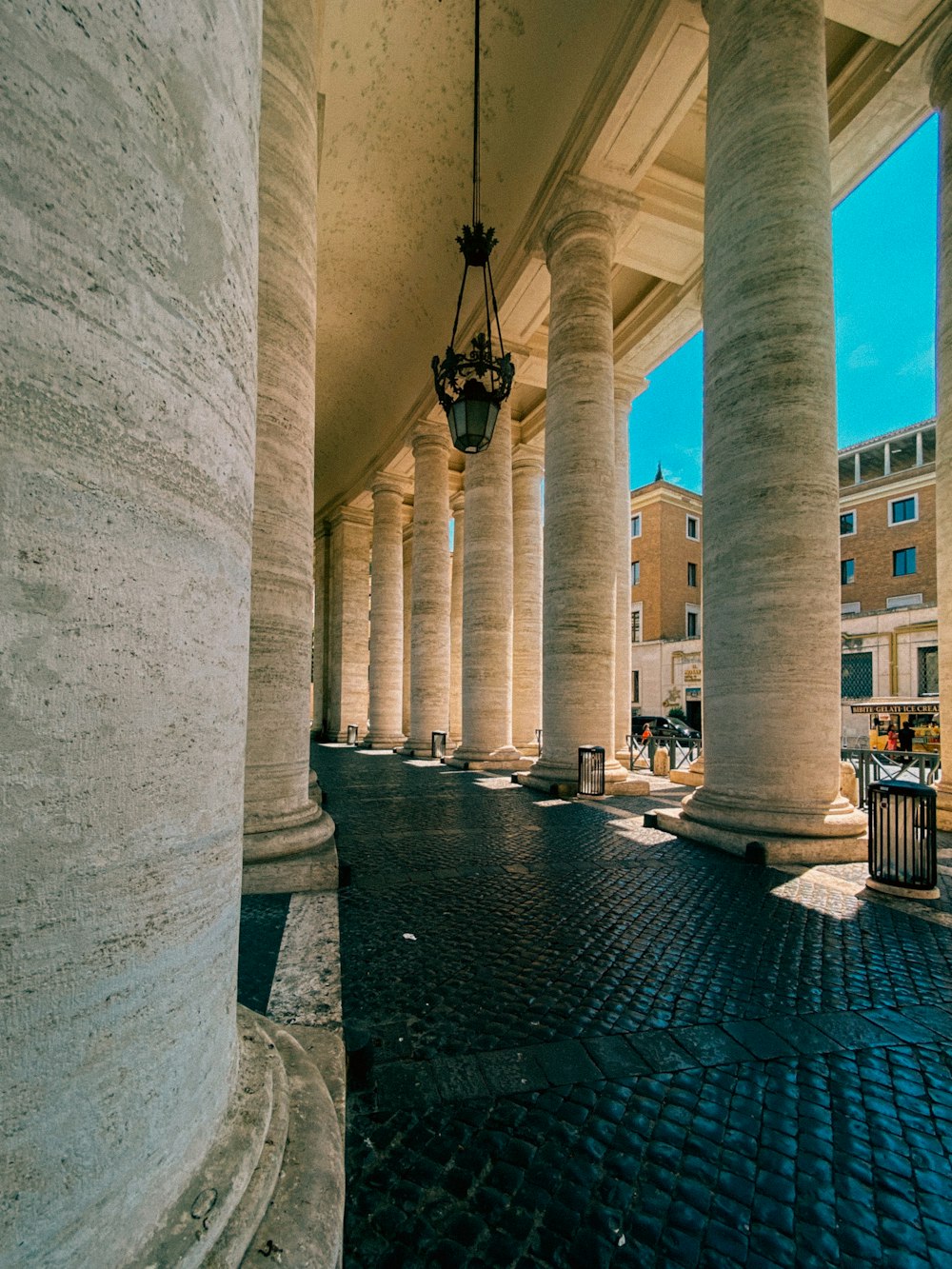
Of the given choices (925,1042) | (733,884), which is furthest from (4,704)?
(733,884)

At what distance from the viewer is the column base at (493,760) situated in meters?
16.4

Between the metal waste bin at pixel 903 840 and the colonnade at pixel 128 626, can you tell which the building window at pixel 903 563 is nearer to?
the metal waste bin at pixel 903 840

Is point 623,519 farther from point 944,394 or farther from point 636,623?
point 636,623

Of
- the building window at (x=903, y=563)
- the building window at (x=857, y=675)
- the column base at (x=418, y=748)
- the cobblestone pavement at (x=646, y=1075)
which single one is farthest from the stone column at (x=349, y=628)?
the building window at (x=903, y=563)

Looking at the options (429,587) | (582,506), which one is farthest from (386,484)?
(582,506)

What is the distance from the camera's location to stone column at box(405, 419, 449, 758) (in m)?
20.3

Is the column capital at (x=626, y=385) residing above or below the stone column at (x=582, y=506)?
above

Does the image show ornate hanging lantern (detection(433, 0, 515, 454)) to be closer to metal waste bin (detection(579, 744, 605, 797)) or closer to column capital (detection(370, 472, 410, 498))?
metal waste bin (detection(579, 744, 605, 797))

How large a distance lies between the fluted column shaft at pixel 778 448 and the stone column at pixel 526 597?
11720 mm

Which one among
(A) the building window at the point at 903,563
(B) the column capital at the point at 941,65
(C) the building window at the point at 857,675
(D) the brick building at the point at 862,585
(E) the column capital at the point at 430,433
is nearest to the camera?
(B) the column capital at the point at 941,65

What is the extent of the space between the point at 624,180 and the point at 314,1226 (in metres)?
14.9

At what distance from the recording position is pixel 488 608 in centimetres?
1689

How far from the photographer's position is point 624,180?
11734 millimetres

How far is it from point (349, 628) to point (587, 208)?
20.5m
